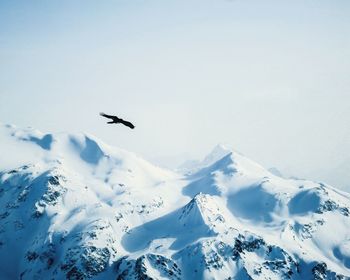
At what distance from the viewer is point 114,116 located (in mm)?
26344
